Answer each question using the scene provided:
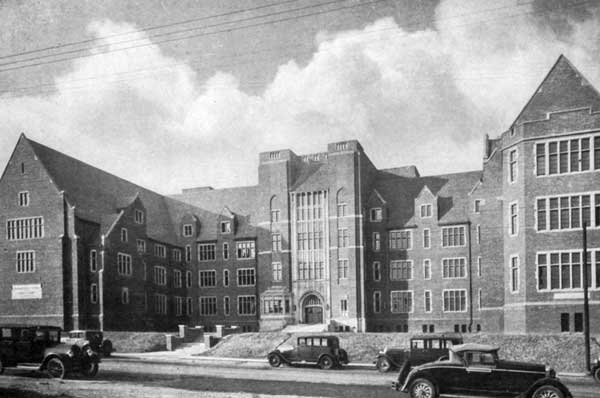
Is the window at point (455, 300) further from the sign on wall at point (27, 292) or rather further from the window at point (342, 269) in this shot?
the sign on wall at point (27, 292)

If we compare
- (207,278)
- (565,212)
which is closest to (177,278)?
(207,278)

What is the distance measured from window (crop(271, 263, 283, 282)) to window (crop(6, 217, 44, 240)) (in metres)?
20.6

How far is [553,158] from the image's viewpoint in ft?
116

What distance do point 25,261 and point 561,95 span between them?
4172 cm

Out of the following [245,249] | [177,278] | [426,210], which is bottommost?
[177,278]

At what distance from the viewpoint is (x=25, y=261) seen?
156 feet

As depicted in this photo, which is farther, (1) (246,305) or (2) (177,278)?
(2) (177,278)

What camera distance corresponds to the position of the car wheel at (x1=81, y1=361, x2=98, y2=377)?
22188 mm

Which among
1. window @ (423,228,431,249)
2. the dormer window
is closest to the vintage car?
window @ (423,228,431,249)

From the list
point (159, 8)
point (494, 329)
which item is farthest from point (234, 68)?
point (494, 329)

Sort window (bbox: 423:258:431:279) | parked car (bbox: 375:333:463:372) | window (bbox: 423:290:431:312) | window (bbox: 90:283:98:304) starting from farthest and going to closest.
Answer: window (bbox: 423:258:431:279) → window (bbox: 423:290:431:312) → window (bbox: 90:283:98:304) → parked car (bbox: 375:333:463:372)

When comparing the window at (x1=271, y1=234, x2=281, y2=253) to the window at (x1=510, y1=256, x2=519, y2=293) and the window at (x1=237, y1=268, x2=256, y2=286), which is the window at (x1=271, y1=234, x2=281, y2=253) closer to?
the window at (x1=237, y1=268, x2=256, y2=286)

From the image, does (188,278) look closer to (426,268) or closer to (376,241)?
(376,241)

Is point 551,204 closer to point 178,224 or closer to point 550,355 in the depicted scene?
point 550,355
